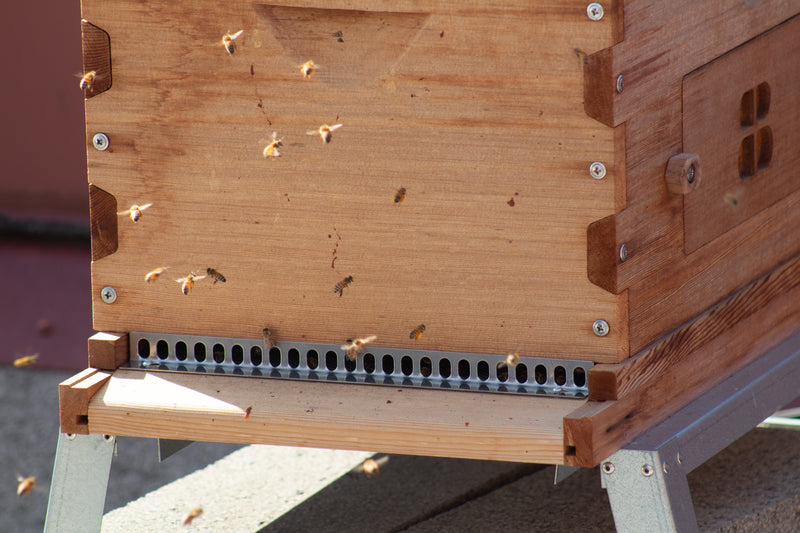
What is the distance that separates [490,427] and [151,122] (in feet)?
2.35

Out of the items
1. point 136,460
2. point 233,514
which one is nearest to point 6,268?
point 136,460

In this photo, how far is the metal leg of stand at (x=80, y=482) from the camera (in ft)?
6.18

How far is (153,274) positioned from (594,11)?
80cm

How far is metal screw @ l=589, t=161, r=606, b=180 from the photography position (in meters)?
1.66

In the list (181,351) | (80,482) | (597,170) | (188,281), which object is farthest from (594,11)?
(80,482)

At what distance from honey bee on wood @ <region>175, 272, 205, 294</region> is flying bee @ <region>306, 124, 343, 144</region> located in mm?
306

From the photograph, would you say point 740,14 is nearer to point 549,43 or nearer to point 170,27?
point 549,43

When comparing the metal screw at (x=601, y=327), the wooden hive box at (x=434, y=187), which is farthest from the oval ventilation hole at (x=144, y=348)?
the metal screw at (x=601, y=327)

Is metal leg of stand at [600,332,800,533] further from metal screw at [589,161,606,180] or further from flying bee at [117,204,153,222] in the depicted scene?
flying bee at [117,204,153,222]

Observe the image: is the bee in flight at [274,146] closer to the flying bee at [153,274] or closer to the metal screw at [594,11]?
the flying bee at [153,274]

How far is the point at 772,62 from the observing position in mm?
2096

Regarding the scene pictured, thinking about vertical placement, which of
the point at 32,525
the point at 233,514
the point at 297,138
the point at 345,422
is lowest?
the point at 32,525

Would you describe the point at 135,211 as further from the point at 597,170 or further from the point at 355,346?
the point at 597,170

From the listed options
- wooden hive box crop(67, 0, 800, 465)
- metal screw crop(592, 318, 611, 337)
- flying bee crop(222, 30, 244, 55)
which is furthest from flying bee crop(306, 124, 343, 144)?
metal screw crop(592, 318, 611, 337)
